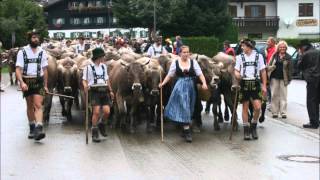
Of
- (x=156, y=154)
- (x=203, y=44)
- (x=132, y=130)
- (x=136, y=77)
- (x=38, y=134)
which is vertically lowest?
(x=156, y=154)

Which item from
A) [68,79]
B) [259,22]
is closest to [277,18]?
[259,22]

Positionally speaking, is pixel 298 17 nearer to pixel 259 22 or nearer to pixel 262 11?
pixel 262 11

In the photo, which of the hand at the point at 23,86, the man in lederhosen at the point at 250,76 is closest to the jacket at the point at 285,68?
the man in lederhosen at the point at 250,76

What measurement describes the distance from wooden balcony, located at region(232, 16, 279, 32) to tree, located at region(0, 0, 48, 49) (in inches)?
1057

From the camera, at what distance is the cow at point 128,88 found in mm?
14164

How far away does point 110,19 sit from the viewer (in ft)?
318

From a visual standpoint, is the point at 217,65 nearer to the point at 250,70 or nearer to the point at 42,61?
the point at 250,70

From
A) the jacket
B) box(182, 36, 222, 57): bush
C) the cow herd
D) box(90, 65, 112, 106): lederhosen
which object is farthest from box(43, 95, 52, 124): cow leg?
box(182, 36, 222, 57): bush

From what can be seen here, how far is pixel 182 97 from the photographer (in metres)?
13.5

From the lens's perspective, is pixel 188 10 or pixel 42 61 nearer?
pixel 42 61

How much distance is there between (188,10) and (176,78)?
38526mm

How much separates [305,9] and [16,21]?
37.8 metres

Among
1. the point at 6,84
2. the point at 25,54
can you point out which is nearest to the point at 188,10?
the point at 6,84

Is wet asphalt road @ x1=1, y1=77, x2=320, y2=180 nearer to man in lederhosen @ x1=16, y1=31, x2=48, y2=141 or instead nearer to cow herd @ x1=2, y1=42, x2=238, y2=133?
cow herd @ x1=2, y1=42, x2=238, y2=133
